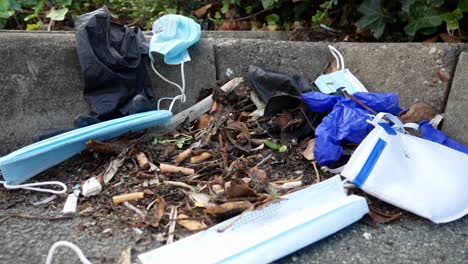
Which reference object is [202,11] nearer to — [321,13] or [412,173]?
[321,13]

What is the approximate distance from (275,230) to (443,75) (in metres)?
1.35

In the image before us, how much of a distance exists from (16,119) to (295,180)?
5.06 ft

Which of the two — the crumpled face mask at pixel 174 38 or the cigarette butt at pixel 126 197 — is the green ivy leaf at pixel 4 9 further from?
the cigarette butt at pixel 126 197

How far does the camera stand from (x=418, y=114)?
200 centimetres

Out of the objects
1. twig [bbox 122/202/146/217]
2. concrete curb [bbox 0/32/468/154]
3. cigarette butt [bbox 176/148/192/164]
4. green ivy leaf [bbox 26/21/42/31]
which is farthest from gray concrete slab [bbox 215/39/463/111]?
green ivy leaf [bbox 26/21/42/31]

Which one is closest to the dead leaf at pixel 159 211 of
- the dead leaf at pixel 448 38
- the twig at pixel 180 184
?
the twig at pixel 180 184

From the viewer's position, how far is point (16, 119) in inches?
82.9

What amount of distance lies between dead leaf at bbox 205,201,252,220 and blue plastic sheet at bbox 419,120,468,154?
0.95 metres

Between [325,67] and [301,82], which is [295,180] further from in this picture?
[325,67]

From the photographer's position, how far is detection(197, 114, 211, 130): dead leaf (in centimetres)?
219

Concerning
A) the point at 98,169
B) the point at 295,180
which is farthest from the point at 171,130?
the point at 295,180

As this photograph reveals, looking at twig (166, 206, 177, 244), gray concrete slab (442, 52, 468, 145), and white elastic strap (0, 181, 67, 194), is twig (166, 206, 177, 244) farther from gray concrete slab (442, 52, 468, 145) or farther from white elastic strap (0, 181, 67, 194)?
gray concrete slab (442, 52, 468, 145)

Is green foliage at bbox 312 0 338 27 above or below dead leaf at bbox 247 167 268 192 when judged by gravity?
above

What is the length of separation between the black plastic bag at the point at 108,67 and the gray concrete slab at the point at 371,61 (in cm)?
53
